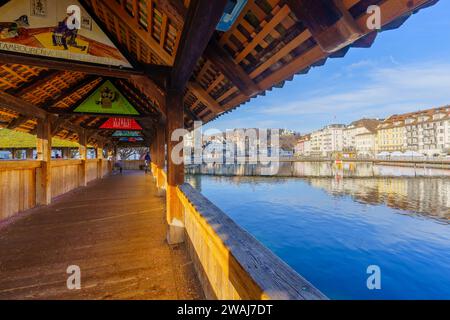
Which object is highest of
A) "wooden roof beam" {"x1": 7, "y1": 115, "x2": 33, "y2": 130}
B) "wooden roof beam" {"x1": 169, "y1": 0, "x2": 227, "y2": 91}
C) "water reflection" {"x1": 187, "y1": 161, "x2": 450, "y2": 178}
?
"wooden roof beam" {"x1": 7, "y1": 115, "x2": 33, "y2": 130}

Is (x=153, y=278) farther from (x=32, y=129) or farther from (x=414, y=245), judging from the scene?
(x=414, y=245)

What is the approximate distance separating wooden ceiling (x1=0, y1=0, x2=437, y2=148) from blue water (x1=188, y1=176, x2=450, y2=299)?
9.09 metres

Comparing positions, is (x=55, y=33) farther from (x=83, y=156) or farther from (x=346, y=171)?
(x=346, y=171)

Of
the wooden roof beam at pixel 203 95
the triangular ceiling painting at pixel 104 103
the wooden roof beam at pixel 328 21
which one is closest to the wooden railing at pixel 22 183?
the triangular ceiling painting at pixel 104 103

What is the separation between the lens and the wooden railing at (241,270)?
140 centimetres

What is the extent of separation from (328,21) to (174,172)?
3.97 metres

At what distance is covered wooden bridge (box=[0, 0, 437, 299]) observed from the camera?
1832 millimetres

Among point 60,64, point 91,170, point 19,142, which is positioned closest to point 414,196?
point 91,170

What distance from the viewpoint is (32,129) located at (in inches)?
433

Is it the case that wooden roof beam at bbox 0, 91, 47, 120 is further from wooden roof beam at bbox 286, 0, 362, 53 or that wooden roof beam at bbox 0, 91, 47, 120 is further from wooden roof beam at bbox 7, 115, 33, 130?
wooden roof beam at bbox 286, 0, 362, 53

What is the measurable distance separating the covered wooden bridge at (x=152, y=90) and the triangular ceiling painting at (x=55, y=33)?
20 millimetres

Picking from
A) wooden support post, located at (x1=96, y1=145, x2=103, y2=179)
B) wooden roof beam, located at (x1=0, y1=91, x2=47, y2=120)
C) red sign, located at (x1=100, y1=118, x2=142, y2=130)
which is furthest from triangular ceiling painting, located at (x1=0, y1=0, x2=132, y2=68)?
wooden support post, located at (x1=96, y1=145, x2=103, y2=179)

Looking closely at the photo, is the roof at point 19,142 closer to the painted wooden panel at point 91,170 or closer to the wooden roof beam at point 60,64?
the painted wooden panel at point 91,170
